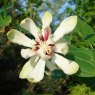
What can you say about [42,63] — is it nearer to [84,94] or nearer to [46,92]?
[84,94]

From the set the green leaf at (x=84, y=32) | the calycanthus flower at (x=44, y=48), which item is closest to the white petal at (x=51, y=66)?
the calycanthus flower at (x=44, y=48)

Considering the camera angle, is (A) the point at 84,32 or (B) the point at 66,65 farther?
(A) the point at 84,32

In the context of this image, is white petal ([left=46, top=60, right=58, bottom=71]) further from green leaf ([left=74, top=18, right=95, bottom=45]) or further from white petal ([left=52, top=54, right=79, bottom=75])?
green leaf ([left=74, top=18, right=95, bottom=45])

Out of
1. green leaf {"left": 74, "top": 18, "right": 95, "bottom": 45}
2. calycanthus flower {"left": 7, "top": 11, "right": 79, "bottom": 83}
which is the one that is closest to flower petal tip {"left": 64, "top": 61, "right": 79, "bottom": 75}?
calycanthus flower {"left": 7, "top": 11, "right": 79, "bottom": 83}

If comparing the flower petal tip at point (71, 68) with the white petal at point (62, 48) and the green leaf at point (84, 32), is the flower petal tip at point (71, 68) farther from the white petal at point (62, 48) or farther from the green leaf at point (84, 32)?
the green leaf at point (84, 32)

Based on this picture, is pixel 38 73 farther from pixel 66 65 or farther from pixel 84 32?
pixel 84 32

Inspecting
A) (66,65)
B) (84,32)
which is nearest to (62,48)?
(66,65)
